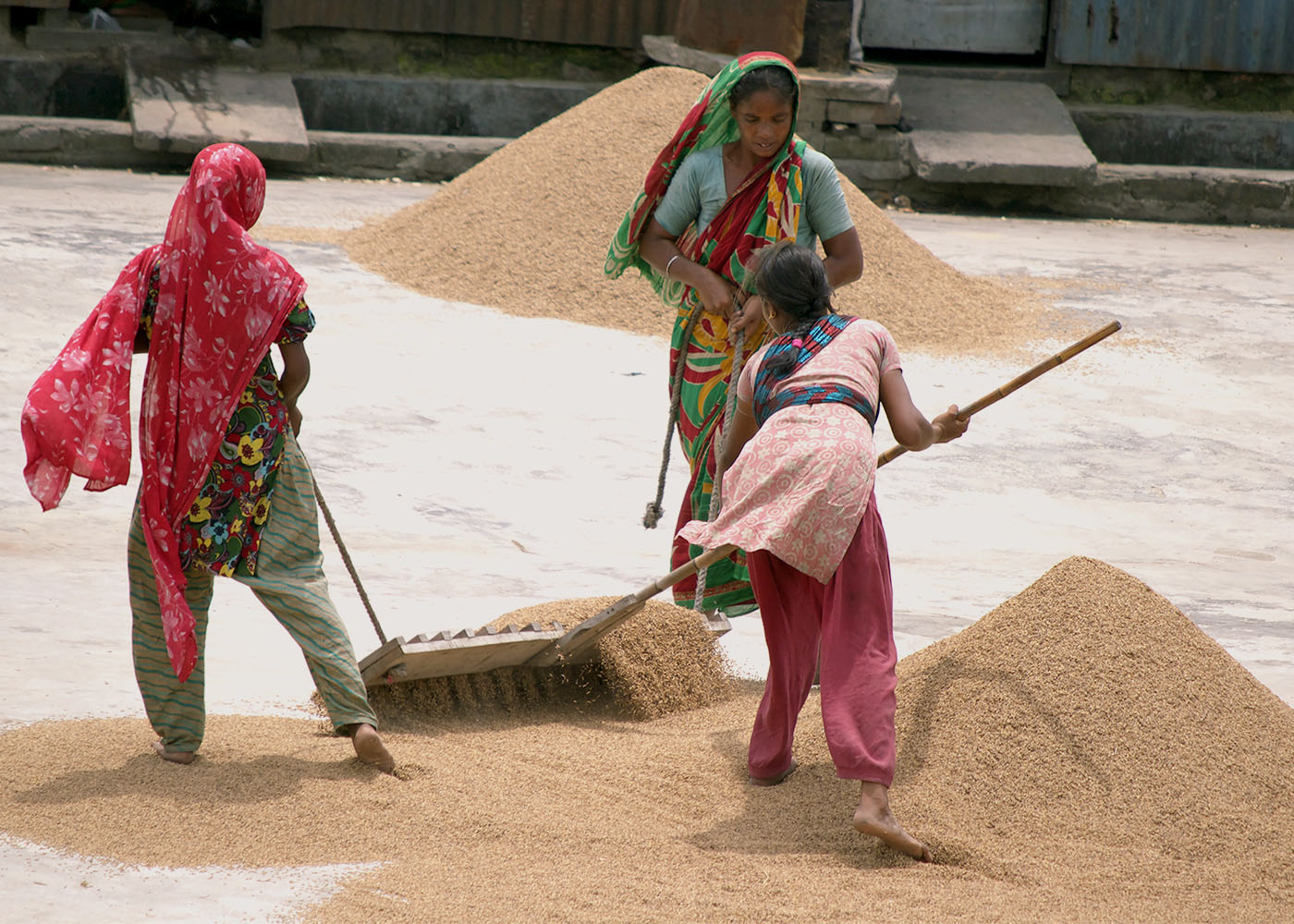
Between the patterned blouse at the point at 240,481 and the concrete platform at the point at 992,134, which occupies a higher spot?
the concrete platform at the point at 992,134

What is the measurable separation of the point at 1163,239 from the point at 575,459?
24.1ft

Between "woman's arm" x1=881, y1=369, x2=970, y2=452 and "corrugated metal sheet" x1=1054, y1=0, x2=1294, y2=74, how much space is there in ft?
35.7

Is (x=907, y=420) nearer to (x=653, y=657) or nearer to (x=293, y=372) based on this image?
(x=653, y=657)

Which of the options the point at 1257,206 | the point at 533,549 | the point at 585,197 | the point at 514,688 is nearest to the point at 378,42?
the point at 585,197

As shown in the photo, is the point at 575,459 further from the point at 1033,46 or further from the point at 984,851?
the point at 1033,46

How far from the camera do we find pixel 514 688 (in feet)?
11.5

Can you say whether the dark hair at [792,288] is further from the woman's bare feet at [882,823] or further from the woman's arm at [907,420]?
the woman's bare feet at [882,823]

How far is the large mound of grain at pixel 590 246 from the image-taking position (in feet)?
25.3

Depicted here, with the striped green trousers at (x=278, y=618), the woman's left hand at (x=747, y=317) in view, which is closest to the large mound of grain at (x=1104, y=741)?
the woman's left hand at (x=747, y=317)

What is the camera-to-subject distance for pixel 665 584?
9.85ft

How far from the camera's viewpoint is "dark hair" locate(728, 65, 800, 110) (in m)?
3.51

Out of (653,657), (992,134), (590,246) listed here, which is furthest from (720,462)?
(992,134)

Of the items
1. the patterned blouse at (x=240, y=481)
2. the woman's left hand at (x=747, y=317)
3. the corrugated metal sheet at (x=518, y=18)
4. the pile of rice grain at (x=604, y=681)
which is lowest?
the pile of rice grain at (x=604, y=681)

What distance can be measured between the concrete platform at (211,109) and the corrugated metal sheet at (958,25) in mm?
5351
